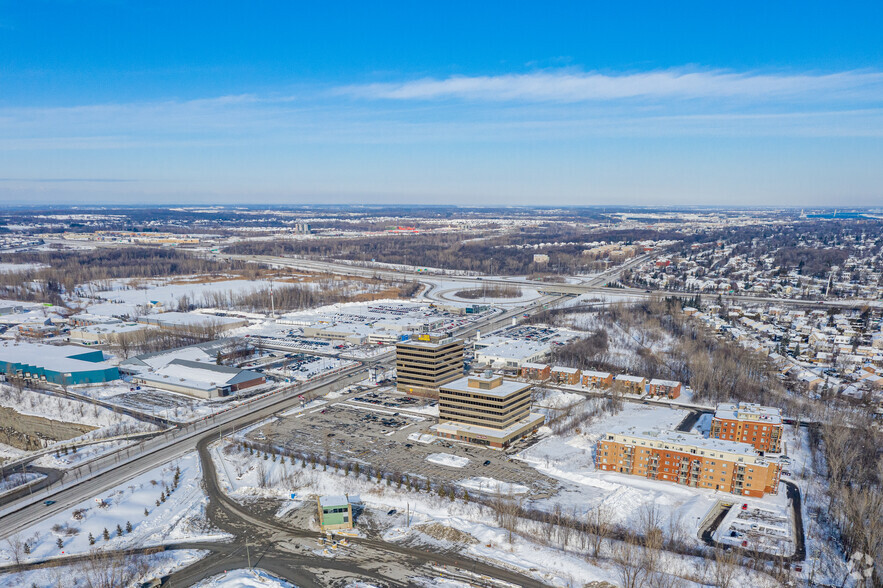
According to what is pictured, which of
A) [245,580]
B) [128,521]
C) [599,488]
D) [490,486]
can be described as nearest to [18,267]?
[128,521]

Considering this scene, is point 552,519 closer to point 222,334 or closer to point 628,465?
point 628,465

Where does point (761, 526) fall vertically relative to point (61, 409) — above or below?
above

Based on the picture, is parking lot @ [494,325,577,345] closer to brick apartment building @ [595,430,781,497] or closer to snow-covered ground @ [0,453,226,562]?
brick apartment building @ [595,430,781,497]

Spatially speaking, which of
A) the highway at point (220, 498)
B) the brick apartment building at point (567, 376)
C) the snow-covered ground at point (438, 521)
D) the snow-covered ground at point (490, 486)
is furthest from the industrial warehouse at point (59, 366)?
the brick apartment building at point (567, 376)

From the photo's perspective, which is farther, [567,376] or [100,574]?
[567,376]

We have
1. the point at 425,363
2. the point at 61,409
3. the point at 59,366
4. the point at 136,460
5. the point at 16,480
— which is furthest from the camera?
the point at 59,366

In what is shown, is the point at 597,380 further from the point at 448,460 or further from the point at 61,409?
the point at 61,409

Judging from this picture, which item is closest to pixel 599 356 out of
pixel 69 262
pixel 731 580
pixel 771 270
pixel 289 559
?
pixel 731 580
